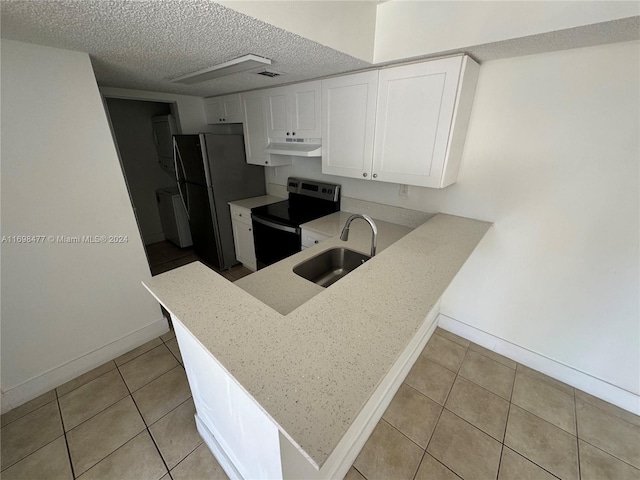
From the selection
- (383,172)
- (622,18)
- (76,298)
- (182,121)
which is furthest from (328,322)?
(182,121)

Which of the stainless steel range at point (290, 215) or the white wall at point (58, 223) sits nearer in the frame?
the white wall at point (58, 223)

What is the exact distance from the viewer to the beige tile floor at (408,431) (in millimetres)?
1346

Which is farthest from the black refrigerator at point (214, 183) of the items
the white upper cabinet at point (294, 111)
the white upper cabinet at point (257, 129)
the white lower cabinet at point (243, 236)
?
the white upper cabinet at point (294, 111)

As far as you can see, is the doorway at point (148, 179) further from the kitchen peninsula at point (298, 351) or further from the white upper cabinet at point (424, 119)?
the white upper cabinet at point (424, 119)

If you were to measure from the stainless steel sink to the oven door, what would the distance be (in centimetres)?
60

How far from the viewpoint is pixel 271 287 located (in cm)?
129

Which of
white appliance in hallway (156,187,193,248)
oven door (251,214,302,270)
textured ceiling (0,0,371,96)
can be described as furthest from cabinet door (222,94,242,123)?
white appliance in hallway (156,187,193,248)

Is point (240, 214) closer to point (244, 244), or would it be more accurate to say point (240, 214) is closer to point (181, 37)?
point (244, 244)

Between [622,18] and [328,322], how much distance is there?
1.67m

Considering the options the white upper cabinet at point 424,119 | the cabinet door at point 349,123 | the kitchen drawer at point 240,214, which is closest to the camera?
the white upper cabinet at point 424,119

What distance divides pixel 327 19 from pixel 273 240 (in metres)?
1.81

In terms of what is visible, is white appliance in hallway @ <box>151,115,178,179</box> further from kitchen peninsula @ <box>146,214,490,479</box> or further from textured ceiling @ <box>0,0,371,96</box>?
kitchen peninsula @ <box>146,214,490,479</box>

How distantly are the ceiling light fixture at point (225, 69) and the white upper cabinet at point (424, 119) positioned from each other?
2.69 feet

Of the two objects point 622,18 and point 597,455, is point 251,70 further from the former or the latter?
point 597,455
